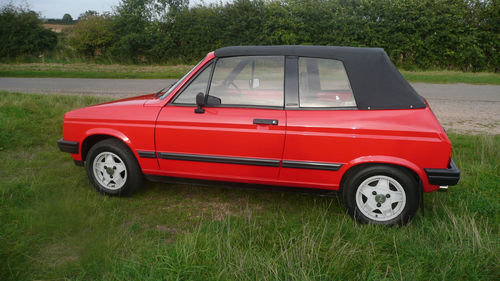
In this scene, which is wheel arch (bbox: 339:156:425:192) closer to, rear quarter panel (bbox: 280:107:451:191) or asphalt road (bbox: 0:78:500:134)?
rear quarter panel (bbox: 280:107:451:191)

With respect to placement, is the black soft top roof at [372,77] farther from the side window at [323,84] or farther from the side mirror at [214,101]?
the side mirror at [214,101]

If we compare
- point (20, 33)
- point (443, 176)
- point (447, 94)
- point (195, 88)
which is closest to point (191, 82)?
point (195, 88)

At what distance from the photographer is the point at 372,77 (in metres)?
3.54

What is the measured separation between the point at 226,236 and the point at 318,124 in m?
1.32

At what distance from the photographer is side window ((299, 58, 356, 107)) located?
3590 millimetres

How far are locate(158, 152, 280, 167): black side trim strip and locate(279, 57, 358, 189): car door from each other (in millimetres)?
158

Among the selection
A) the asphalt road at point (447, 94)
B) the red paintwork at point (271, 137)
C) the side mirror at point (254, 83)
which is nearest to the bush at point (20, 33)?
the asphalt road at point (447, 94)

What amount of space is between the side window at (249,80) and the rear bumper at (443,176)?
1.54 meters

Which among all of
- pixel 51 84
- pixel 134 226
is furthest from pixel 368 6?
pixel 134 226

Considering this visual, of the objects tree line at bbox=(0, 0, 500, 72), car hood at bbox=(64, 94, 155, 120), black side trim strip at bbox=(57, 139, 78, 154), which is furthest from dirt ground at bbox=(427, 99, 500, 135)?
tree line at bbox=(0, 0, 500, 72)

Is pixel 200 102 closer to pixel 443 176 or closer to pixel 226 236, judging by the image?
pixel 226 236

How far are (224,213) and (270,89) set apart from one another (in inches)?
53.6

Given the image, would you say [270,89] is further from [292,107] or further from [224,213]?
[224,213]

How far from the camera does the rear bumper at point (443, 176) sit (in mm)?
3311
